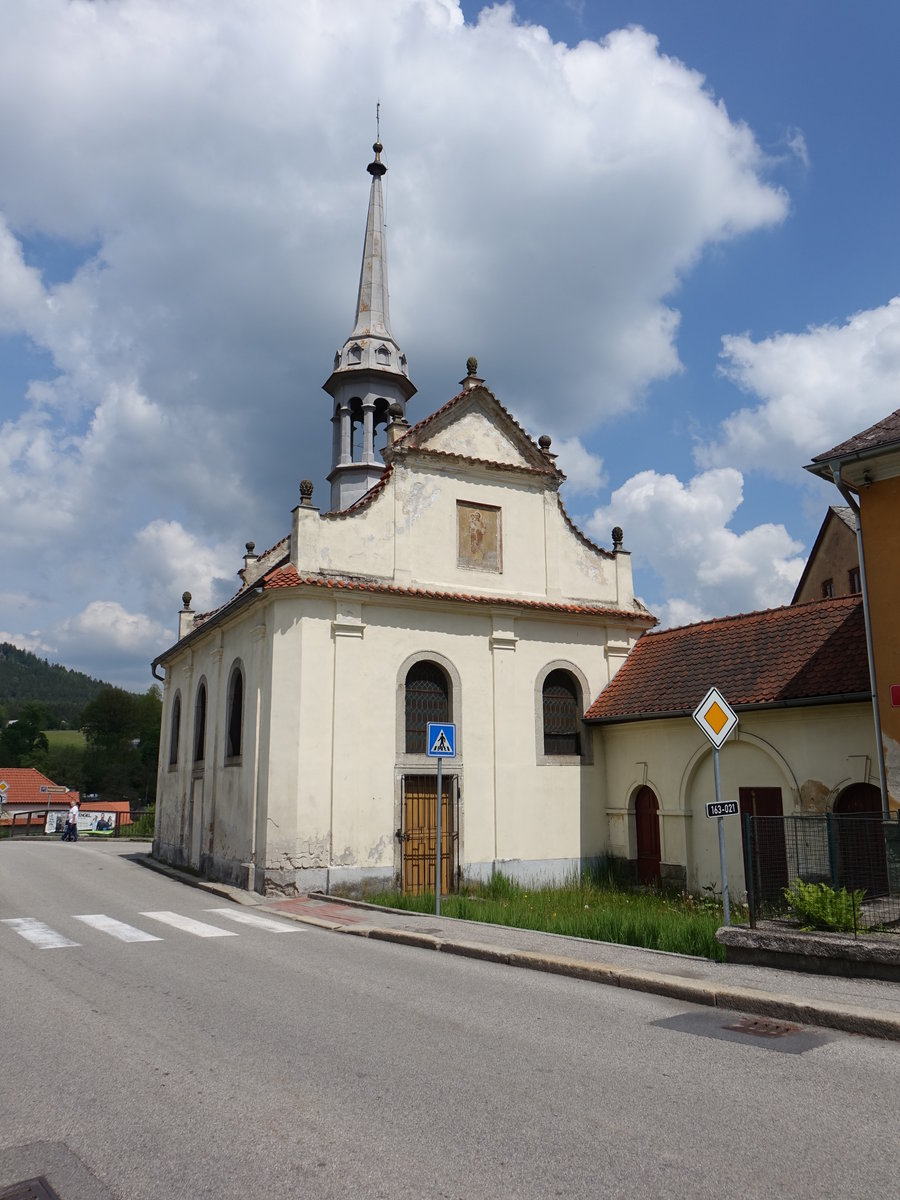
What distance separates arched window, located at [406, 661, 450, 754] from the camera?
18.2 metres

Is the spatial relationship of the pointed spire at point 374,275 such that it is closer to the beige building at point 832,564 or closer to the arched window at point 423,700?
the arched window at point 423,700

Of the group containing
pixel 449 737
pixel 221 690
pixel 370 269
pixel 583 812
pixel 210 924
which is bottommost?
pixel 210 924

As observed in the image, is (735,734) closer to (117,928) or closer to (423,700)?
(423,700)

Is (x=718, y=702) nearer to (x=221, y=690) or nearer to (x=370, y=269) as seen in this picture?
(x=221, y=690)

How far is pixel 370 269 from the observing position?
25859mm

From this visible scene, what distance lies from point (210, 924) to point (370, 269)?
19.2 meters

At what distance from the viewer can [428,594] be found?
60.3 ft

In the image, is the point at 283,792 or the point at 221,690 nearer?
the point at 283,792

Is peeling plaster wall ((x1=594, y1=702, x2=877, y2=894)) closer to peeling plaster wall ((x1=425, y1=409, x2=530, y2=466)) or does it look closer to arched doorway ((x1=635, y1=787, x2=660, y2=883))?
arched doorway ((x1=635, y1=787, x2=660, y2=883))

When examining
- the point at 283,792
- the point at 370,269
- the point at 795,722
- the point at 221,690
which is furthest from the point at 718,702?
the point at 370,269

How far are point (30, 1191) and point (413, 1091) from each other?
7.16 feet

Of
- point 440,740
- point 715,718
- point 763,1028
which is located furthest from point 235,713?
point 763,1028

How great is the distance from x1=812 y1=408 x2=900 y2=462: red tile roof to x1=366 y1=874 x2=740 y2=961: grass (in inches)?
252

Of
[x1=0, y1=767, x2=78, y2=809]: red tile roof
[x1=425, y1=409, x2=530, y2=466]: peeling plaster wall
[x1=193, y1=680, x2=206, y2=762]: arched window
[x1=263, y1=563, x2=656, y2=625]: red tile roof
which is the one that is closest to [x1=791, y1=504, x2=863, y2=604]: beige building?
[x1=263, y1=563, x2=656, y2=625]: red tile roof
